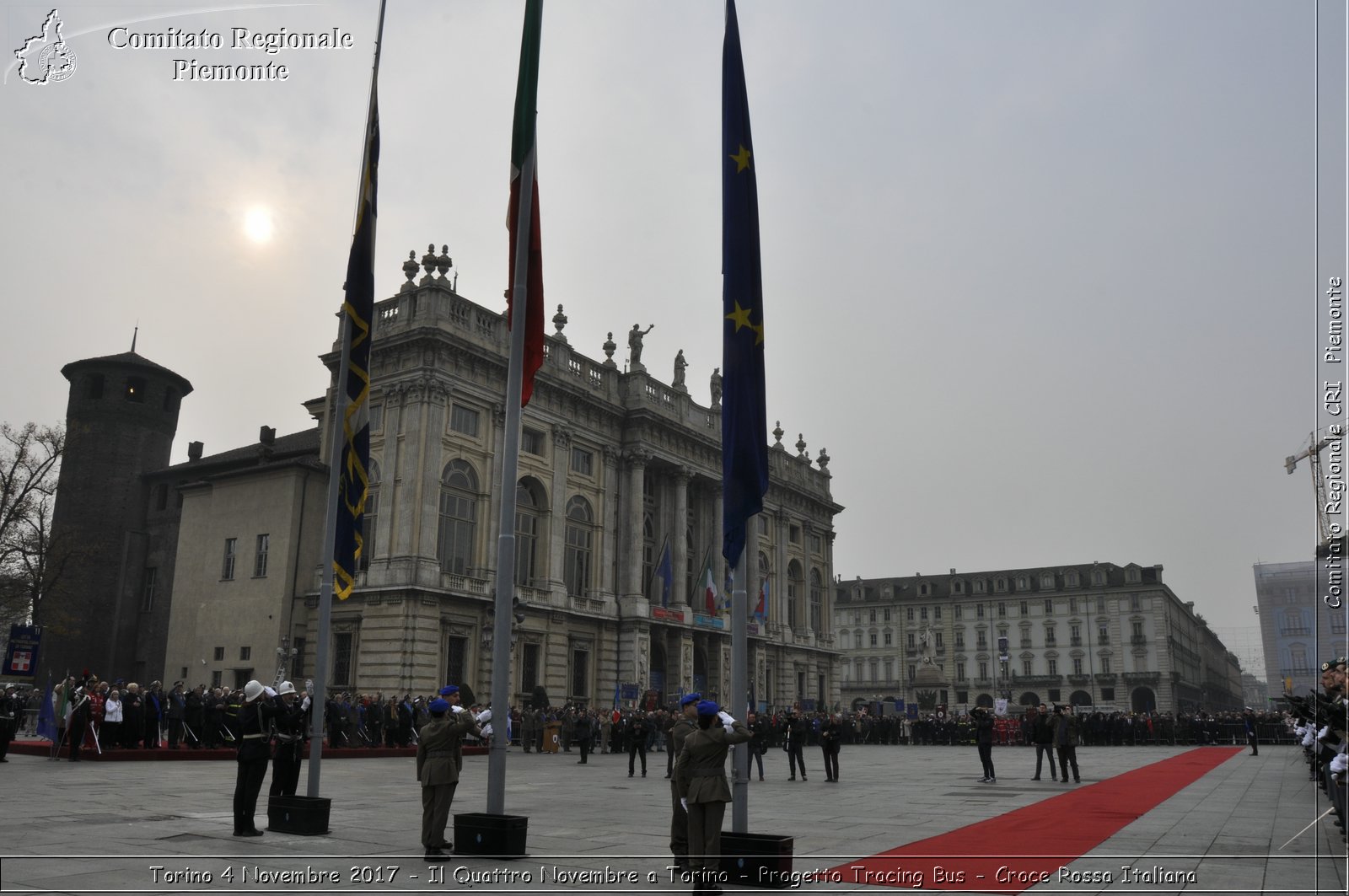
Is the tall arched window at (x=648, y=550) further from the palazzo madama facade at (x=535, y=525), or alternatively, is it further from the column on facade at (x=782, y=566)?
the column on facade at (x=782, y=566)

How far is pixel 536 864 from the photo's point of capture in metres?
10.3

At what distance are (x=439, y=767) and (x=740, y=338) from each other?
19.0 feet

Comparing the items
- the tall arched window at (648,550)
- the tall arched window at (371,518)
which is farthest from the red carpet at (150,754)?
Result: the tall arched window at (648,550)

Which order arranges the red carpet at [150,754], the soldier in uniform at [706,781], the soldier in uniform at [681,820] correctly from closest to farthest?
1. the soldier in uniform at [706,781]
2. the soldier in uniform at [681,820]
3. the red carpet at [150,754]

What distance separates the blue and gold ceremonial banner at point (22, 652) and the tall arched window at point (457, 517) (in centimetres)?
1500

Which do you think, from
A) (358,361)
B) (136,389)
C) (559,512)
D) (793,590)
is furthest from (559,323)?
(358,361)

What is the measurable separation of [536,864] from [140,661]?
42.1 metres

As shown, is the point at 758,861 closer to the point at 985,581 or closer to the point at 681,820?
the point at 681,820

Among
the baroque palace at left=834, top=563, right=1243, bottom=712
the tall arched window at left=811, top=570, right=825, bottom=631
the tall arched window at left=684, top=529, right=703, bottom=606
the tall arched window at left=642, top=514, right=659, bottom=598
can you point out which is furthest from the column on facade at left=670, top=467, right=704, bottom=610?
the baroque palace at left=834, top=563, right=1243, bottom=712

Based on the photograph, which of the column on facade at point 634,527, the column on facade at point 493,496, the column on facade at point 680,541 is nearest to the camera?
the column on facade at point 493,496

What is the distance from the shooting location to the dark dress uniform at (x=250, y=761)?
38.8ft

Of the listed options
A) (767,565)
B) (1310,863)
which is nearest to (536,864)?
(1310,863)

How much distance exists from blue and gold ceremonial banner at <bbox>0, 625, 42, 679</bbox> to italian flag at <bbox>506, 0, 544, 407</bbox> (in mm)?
18317

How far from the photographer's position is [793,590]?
213 feet
